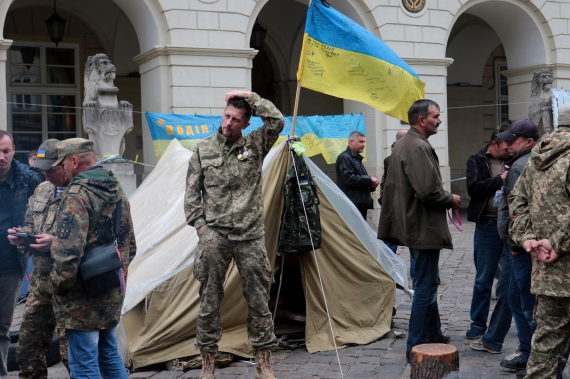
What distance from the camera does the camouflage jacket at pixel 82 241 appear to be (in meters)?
3.83

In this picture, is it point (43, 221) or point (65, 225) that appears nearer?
point (65, 225)

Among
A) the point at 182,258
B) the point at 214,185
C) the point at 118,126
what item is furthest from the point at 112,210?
the point at 118,126

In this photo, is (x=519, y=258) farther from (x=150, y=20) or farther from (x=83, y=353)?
(x=150, y=20)

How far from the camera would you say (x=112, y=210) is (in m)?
4.08

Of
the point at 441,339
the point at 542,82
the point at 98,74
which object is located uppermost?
the point at 542,82

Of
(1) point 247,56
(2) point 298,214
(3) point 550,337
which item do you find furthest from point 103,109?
(3) point 550,337

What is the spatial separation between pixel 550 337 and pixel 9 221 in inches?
138

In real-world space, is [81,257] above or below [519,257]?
above

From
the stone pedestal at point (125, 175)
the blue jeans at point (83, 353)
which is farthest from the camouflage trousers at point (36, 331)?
the stone pedestal at point (125, 175)

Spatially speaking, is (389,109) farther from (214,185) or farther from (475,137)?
(475,137)

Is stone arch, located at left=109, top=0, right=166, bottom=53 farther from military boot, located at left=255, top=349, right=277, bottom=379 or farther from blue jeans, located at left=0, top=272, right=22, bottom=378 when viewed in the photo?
military boot, located at left=255, top=349, right=277, bottom=379

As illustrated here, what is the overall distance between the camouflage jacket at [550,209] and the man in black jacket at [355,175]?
449 centimetres

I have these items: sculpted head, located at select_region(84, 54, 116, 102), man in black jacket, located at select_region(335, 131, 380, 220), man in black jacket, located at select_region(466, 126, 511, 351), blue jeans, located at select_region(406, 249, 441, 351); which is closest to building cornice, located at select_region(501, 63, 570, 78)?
man in black jacket, located at select_region(335, 131, 380, 220)

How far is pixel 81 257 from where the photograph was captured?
3865mm
